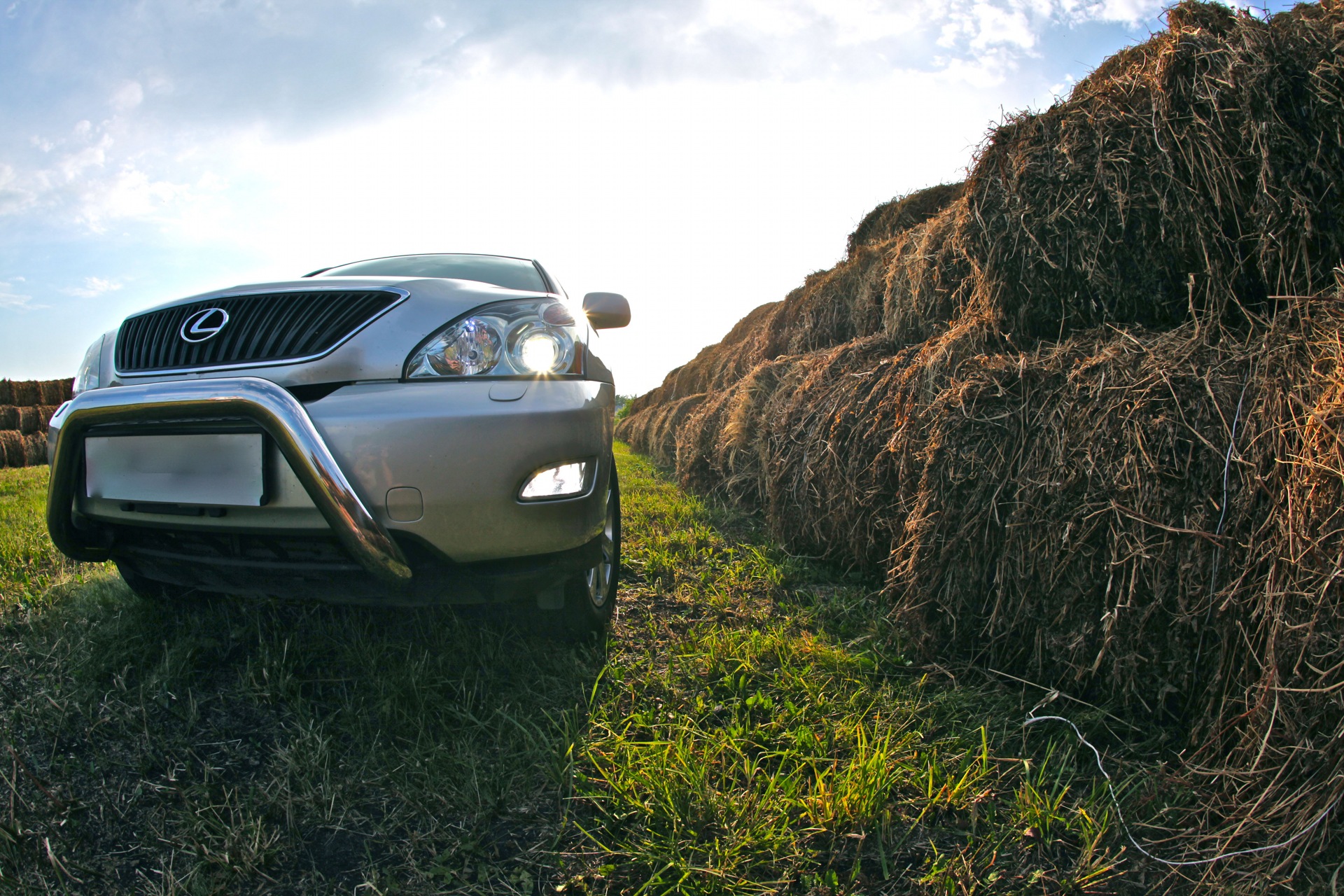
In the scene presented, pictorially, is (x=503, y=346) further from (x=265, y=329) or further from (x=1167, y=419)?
(x=1167, y=419)

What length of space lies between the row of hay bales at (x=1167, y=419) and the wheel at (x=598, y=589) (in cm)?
98

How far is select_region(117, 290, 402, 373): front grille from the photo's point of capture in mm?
1740

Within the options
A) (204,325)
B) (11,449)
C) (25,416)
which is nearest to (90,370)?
(204,325)

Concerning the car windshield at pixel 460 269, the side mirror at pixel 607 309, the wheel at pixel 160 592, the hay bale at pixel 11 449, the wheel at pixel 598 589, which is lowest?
the wheel at pixel 598 589

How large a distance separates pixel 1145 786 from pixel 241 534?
2.21 m

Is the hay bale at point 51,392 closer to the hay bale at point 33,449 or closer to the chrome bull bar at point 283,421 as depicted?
the hay bale at point 33,449

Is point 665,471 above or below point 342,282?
below

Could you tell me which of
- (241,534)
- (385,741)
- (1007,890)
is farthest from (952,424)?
(241,534)

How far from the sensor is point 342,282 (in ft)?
6.22

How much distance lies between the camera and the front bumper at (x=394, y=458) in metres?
1.54

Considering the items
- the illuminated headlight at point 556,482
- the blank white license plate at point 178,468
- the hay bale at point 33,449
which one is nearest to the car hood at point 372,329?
the blank white license plate at point 178,468

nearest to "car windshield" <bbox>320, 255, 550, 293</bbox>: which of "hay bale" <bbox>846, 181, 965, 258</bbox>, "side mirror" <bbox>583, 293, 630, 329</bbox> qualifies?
"side mirror" <bbox>583, 293, 630, 329</bbox>

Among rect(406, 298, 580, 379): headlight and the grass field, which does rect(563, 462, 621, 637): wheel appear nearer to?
the grass field

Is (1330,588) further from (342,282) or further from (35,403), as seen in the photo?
(35,403)
